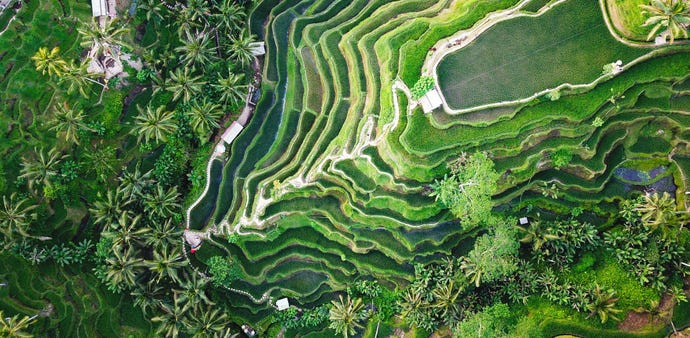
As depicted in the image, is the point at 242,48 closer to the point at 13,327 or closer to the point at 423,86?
the point at 423,86

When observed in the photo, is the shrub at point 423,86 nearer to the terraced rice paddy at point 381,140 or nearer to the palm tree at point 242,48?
the terraced rice paddy at point 381,140

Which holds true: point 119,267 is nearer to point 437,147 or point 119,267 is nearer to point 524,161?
point 437,147

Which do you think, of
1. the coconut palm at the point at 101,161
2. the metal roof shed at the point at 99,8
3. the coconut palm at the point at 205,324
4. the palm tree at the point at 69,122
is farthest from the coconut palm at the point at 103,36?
the coconut palm at the point at 205,324

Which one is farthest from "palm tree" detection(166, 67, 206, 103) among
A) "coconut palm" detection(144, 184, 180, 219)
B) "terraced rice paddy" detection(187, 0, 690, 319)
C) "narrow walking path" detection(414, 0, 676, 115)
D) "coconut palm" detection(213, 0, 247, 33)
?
"narrow walking path" detection(414, 0, 676, 115)

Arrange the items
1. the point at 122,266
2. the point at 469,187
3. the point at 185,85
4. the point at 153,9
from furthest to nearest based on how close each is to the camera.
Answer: the point at 153,9
the point at 185,85
the point at 122,266
the point at 469,187

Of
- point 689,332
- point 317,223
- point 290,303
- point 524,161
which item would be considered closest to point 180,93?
point 317,223

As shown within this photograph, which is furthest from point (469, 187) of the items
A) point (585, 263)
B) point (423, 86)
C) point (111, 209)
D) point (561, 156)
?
point (111, 209)

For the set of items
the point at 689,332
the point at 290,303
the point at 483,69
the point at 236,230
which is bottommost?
the point at 689,332
